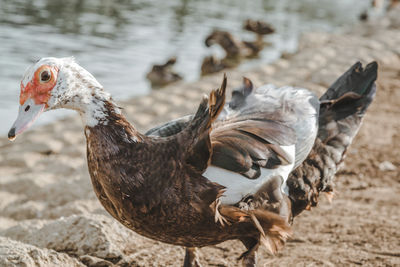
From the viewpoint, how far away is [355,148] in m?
5.41

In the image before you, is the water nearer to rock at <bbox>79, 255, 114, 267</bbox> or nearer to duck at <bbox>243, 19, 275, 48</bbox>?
duck at <bbox>243, 19, 275, 48</bbox>

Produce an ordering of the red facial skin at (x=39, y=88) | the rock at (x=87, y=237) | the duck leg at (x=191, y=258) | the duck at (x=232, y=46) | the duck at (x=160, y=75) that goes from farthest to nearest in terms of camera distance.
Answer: the duck at (x=232, y=46), the duck at (x=160, y=75), the rock at (x=87, y=237), the duck leg at (x=191, y=258), the red facial skin at (x=39, y=88)

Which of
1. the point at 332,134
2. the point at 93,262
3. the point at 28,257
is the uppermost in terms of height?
the point at 332,134

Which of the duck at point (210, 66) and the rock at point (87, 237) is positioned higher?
the rock at point (87, 237)

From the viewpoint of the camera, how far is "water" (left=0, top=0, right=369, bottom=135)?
35.4 ft

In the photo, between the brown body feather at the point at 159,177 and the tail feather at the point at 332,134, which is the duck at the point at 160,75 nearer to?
the tail feather at the point at 332,134

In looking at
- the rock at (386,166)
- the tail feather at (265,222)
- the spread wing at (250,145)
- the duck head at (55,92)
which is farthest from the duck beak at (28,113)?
the rock at (386,166)

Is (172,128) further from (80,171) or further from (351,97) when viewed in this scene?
(80,171)

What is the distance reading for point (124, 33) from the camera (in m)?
14.7

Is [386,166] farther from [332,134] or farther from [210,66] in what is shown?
[210,66]

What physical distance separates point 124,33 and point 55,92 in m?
12.6

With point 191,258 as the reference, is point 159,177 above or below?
above

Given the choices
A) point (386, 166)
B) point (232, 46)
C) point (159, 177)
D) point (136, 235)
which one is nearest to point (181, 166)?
point (159, 177)

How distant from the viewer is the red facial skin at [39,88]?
2359 millimetres
